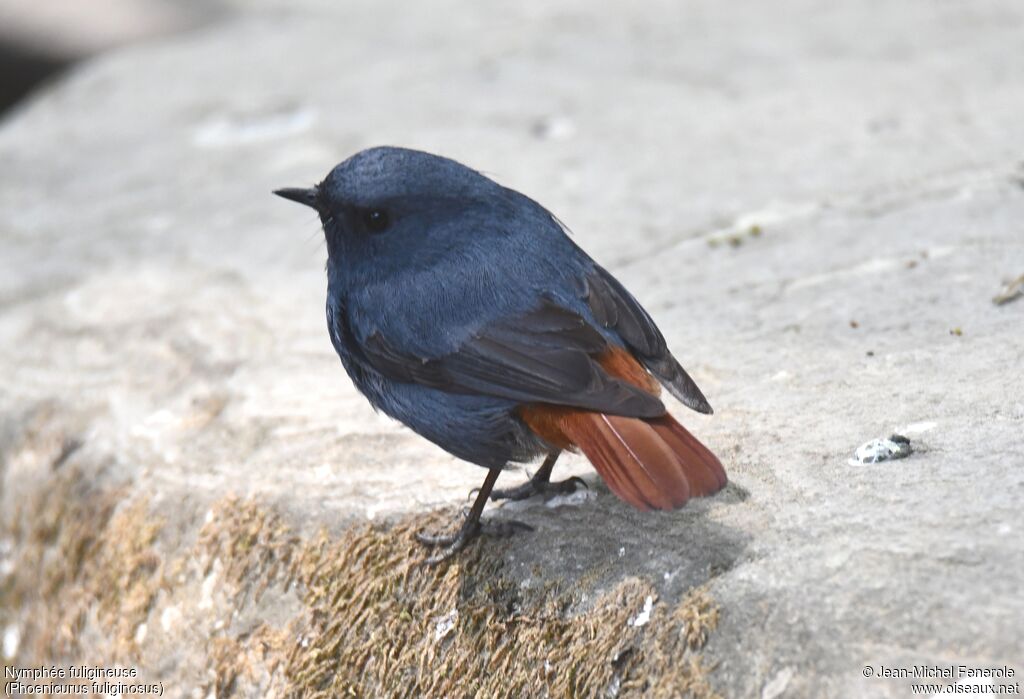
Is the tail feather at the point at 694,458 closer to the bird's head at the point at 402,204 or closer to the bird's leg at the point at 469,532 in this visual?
the bird's leg at the point at 469,532

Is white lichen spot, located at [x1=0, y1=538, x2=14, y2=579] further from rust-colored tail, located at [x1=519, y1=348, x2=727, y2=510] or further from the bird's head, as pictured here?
rust-colored tail, located at [x1=519, y1=348, x2=727, y2=510]

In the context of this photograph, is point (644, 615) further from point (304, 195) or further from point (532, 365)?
point (304, 195)

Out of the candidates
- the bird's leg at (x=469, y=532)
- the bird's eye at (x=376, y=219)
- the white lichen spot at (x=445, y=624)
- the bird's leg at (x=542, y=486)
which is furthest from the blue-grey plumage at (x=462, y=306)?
the white lichen spot at (x=445, y=624)

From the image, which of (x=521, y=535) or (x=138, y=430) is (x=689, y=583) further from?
(x=138, y=430)

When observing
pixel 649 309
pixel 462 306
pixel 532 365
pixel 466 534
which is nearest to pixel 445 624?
pixel 466 534

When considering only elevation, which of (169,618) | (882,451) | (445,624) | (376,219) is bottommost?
(169,618)

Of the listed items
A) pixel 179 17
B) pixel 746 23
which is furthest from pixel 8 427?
pixel 179 17

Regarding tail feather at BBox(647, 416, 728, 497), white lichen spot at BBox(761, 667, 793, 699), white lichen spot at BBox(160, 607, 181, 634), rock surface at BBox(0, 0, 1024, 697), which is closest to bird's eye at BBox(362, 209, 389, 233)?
rock surface at BBox(0, 0, 1024, 697)
